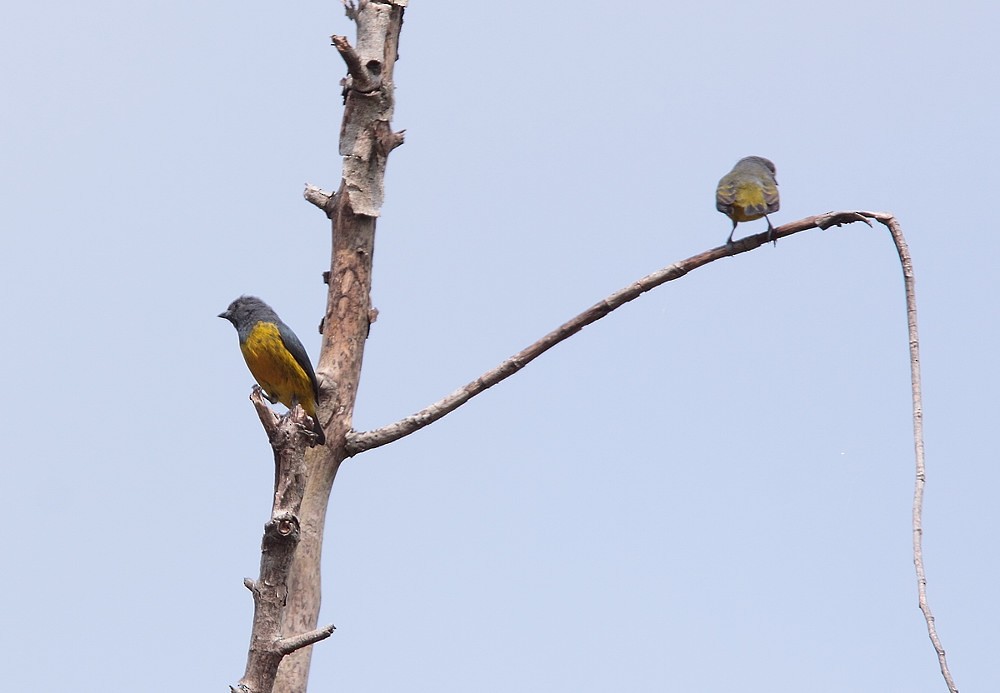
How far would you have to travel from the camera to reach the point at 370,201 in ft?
23.2

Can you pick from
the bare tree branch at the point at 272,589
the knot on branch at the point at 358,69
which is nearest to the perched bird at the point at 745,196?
the knot on branch at the point at 358,69

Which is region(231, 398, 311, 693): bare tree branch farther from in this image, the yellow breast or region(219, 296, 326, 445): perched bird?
the yellow breast

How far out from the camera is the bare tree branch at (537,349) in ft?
21.5

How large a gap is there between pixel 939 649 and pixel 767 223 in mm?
3439

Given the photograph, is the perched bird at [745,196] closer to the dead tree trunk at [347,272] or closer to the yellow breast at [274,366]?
the dead tree trunk at [347,272]

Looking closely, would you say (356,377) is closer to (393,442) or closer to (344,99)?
(393,442)

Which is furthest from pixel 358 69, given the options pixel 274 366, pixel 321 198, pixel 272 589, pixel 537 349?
pixel 272 589

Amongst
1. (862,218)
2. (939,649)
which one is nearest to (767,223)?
(862,218)

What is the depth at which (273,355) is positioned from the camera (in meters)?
8.55

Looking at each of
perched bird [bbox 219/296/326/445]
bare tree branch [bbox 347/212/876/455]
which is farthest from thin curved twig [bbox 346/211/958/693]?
perched bird [bbox 219/296/326/445]

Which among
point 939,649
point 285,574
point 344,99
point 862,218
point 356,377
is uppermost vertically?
point 344,99

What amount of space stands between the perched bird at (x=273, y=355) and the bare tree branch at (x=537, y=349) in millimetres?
1171

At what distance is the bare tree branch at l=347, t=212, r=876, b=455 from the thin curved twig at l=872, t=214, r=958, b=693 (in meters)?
0.81

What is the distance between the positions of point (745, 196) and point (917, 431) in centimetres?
289
